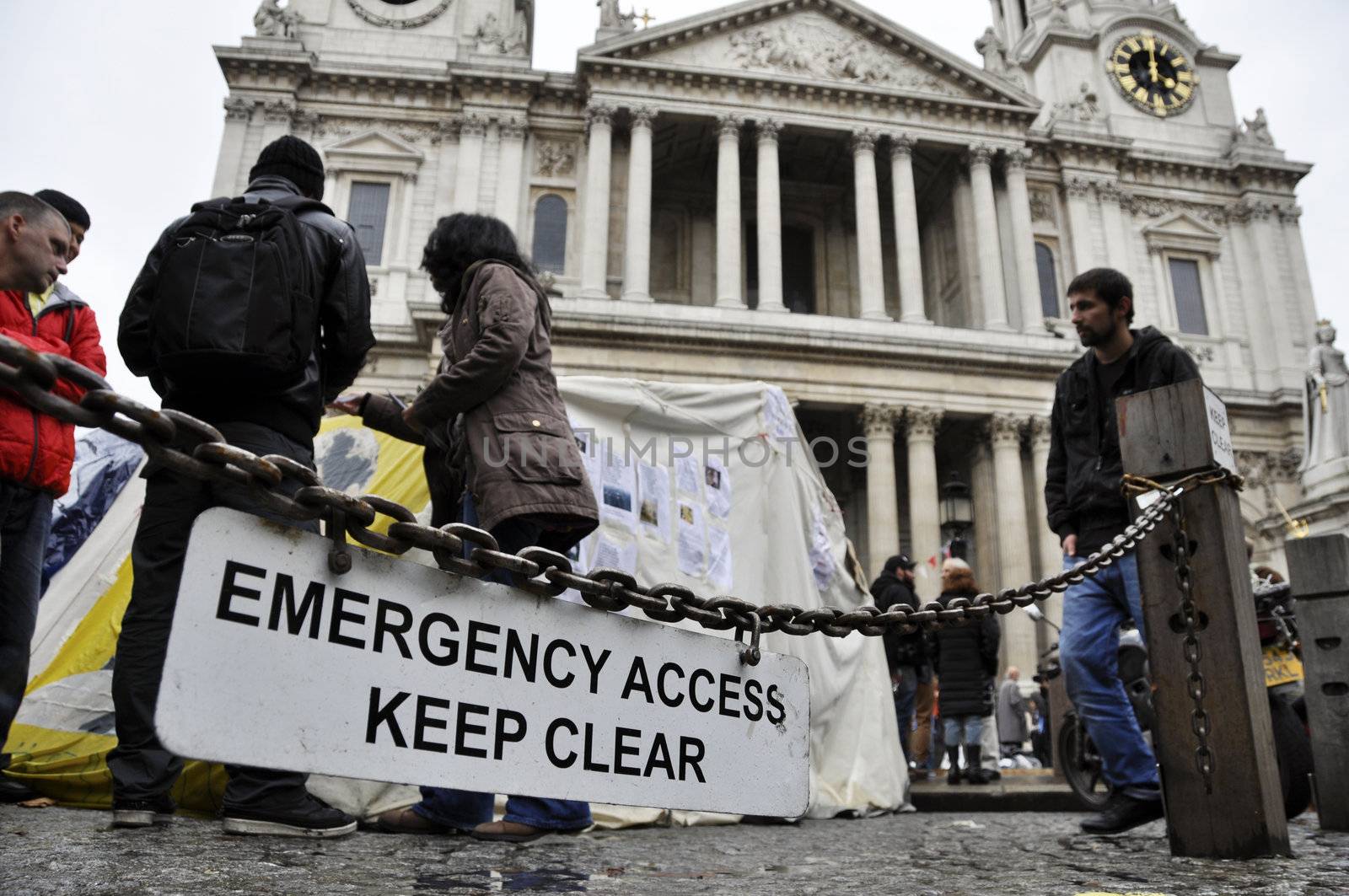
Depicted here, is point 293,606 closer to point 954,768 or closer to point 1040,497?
point 954,768

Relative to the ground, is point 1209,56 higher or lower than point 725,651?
higher

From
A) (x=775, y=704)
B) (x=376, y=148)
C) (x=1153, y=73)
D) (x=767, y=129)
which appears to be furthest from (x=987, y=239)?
(x=775, y=704)

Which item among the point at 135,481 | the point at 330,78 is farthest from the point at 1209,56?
the point at 135,481

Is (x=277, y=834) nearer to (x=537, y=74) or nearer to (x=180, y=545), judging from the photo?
(x=180, y=545)

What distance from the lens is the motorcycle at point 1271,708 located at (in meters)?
4.53

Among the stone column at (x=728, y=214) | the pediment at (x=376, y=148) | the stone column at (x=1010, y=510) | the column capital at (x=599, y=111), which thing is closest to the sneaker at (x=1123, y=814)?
the stone column at (x=1010, y=510)

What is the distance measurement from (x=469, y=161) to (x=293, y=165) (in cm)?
2088

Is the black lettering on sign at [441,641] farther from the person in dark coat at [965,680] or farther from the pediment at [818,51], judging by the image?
the pediment at [818,51]

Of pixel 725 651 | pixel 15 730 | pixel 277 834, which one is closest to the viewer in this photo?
pixel 725 651

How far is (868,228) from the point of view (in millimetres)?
22875

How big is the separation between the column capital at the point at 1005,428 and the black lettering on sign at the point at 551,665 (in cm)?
2006

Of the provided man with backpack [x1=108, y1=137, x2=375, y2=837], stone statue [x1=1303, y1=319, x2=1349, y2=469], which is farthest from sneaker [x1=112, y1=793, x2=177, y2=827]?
stone statue [x1=1303, y1=319, x2=1349, y2=469]

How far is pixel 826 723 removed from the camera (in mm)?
5934

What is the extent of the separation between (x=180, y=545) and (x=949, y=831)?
3.46 m
